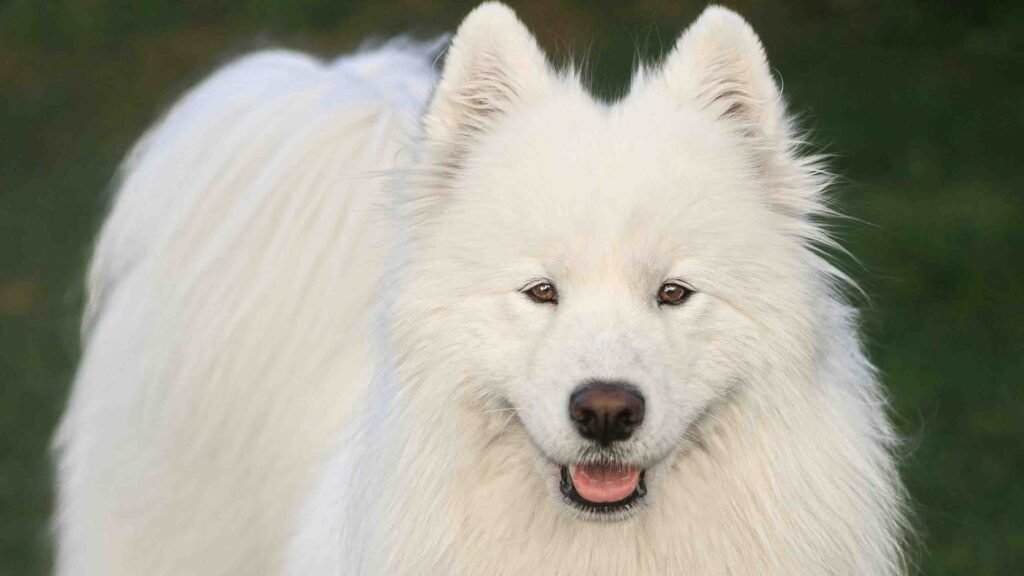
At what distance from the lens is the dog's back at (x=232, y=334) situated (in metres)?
4.52

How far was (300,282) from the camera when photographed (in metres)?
4.52

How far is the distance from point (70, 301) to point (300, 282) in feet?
20.3

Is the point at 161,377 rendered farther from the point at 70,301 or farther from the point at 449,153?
the point at 70,301

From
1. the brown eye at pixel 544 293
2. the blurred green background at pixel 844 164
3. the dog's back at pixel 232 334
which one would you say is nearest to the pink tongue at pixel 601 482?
the brown eye at pixel 544 293

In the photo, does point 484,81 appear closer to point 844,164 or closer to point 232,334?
point 232,334

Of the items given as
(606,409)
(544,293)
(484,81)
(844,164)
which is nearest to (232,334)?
(484,81)

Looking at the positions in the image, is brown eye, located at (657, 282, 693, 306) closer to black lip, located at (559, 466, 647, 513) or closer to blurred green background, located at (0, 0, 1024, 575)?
black lip, located at (559, 466, 647, 513)

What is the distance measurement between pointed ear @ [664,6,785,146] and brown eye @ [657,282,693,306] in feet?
1.54

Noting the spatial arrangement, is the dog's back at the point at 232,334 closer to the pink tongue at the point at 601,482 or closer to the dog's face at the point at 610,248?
the dog's face at the point at 610,248

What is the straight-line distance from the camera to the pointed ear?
3705 millimetres

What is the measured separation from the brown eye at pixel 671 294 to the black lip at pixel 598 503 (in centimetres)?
38

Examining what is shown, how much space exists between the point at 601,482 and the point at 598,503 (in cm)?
5

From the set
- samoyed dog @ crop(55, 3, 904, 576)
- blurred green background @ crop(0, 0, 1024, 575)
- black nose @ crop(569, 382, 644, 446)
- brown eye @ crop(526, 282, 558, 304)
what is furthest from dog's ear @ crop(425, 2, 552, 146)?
blurred green background @ crop(0, 0, 1024, 575)

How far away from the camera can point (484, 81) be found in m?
3.80
